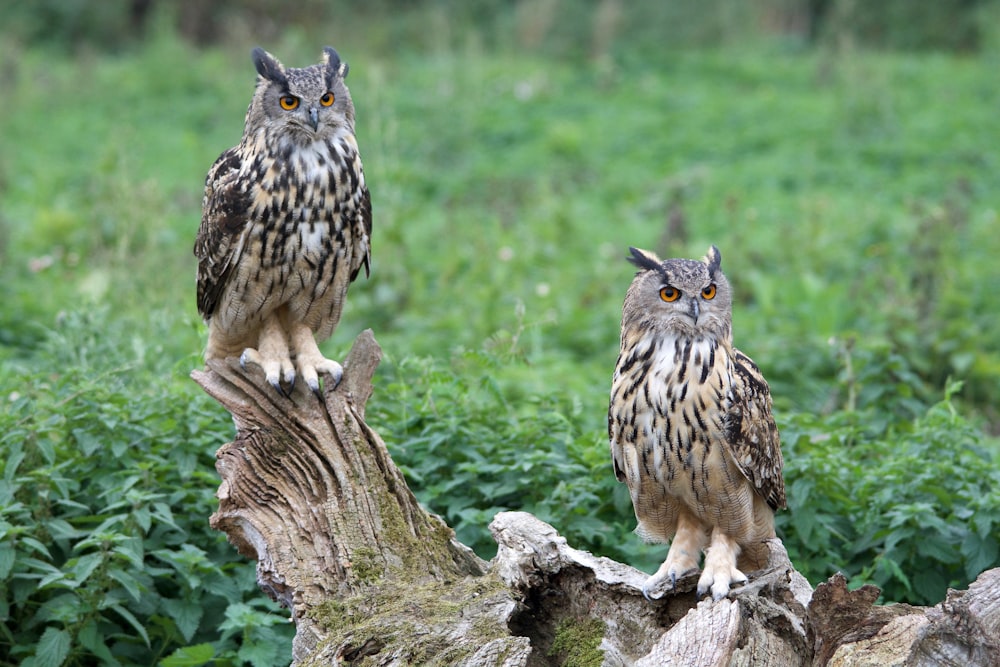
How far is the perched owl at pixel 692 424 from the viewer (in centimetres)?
388

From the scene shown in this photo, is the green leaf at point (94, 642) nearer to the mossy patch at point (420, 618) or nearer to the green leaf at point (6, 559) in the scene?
the green leaf at point (6, 559)

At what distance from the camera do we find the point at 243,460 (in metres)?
3.99

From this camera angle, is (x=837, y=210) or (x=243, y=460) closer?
(x=243, y=460)

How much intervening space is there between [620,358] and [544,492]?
85cm

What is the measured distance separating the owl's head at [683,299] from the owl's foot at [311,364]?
1.03m

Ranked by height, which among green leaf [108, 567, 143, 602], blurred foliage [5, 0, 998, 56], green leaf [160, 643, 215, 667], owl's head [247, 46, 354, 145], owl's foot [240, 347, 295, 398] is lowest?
green leaf [160, 643, 215, 667]

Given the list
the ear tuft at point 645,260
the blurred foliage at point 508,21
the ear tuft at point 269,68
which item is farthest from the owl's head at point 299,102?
the blurred foliage at point 508,21

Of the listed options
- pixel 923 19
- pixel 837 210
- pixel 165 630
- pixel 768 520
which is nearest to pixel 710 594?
pixel 768 520

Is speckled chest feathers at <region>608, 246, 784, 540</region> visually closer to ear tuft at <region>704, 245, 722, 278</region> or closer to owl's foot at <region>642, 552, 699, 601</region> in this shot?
ear tuft at <region>704, 245, 722, 278</region>

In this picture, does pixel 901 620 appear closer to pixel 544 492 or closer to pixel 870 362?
pixel 544 492

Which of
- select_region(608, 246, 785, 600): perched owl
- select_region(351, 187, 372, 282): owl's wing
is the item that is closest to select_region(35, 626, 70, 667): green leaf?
select_region(351, 187, 372, 282): owl's wing

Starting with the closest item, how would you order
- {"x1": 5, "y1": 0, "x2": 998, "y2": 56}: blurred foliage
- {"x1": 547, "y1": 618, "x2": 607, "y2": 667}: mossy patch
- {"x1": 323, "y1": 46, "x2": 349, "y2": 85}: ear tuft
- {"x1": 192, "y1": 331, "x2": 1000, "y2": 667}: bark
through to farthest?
{"x1": 192, "y1": 331, "x2": 1000, "y2": 667}: bark
{"x1": 547, "y1": 618, "x2": 607, "y2": 667}: mossy patch
{"x1": 323, "y1": 46, "x2": 349, "y2": 85}: ear tuft
{"x1": 5, "y1": 0, "x2": 998, "y2": 56}: blurred foliage

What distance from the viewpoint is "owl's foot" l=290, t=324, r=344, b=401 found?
4.09 metres

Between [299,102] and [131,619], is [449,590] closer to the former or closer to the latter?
[131,619]
